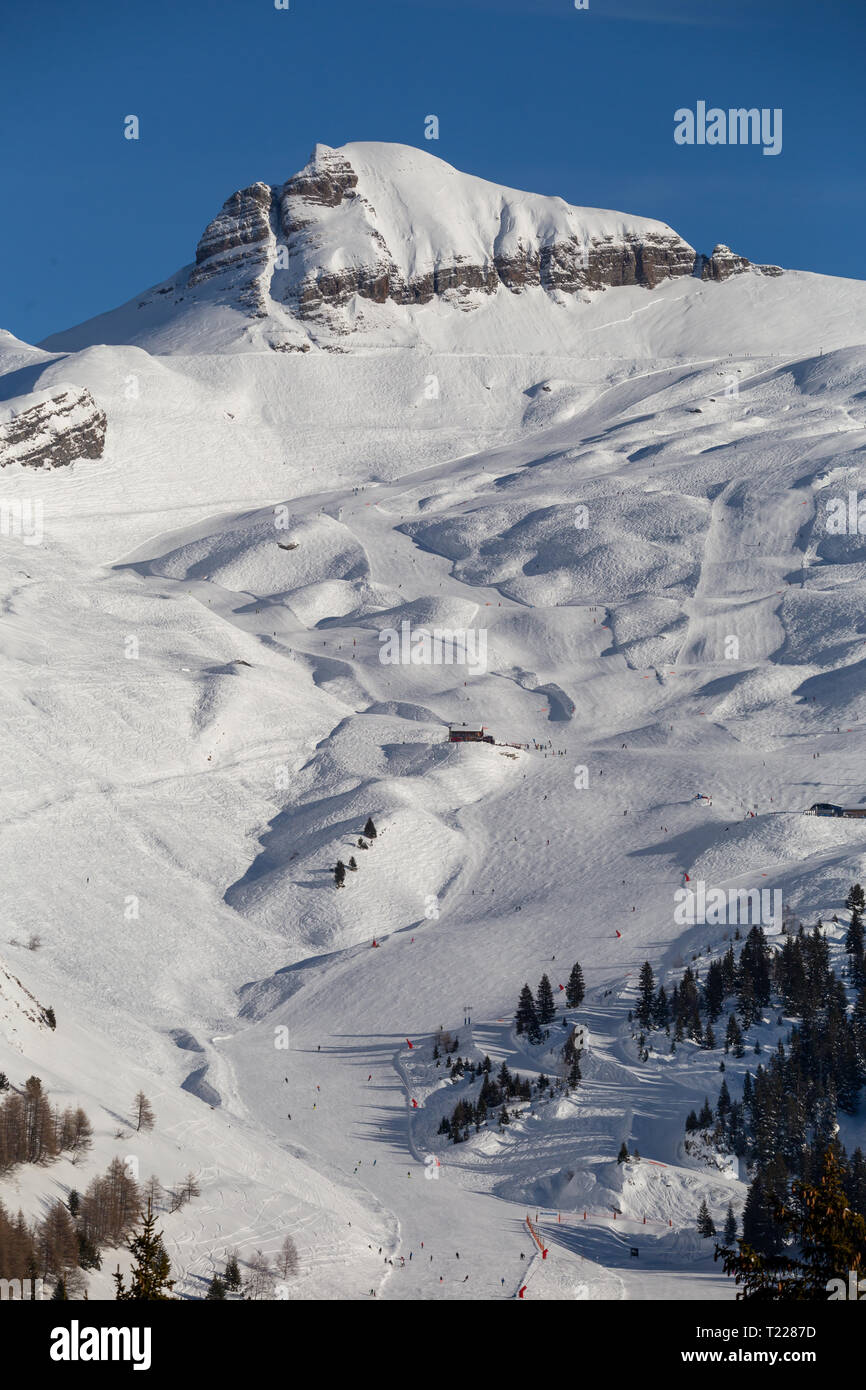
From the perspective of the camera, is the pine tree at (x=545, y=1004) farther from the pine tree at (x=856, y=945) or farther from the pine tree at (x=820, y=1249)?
the pine tree at (x=820, y=1249)

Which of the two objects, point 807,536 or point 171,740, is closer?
point 171,740

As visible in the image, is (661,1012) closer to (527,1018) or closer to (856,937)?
(527,1018)

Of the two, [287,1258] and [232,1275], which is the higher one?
[232,1275]

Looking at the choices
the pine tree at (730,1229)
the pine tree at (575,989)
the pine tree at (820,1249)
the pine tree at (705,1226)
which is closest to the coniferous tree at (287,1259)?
the pine tree at (705,1226)

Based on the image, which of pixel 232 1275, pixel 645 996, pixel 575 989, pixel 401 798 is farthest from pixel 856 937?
pixel 232 1275

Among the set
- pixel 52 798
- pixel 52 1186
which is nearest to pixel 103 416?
pixel 52 798
